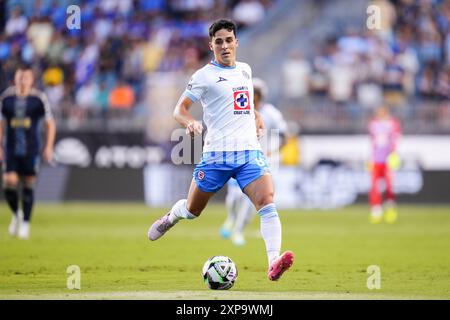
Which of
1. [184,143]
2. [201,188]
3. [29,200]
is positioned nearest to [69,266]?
[201,188]

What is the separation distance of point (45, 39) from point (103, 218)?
8.19 metres

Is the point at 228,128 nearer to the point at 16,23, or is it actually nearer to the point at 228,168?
the point at 228,168

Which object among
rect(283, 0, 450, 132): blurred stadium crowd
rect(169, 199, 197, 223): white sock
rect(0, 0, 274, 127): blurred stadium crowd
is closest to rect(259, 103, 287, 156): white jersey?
rect(169, 199, 197, 223): white sock

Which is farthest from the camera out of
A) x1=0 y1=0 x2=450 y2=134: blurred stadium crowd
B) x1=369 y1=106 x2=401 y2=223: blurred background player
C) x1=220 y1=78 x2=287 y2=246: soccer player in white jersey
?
x1=0 y1=0 x2=450 y2=134: blurred stadium crowd

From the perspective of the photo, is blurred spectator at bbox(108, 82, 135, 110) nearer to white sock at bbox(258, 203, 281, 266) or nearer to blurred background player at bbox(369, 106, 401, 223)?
blurred background player at bbox(369, 106, 401, 223)

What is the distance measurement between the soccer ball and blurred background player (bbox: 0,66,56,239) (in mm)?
7520

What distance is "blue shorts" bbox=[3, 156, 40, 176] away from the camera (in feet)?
58.9

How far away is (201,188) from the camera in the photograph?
11172mm

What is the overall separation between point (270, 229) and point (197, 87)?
1.73 m

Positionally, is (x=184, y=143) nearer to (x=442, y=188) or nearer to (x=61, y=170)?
(x=61, y=170)

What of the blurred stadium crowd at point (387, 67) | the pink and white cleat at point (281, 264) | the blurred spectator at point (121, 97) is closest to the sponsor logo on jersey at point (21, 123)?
the pink and white cleat at point (281, 264)

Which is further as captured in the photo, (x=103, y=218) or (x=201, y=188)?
(x=103, y=218)

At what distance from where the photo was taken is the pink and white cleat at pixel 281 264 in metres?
10.3

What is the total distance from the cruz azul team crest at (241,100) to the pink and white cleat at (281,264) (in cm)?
167
